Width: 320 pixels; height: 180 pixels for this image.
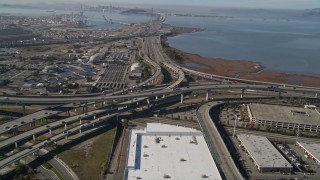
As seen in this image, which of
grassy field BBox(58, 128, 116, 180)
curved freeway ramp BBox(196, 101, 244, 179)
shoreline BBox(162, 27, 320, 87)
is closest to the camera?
curved freeway ramp BBox(196, 101, 244, 179)

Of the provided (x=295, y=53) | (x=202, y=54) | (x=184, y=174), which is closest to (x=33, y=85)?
(x=184, y=174)

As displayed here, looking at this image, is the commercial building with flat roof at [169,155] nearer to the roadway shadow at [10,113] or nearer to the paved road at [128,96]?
the paved road at [128,96]

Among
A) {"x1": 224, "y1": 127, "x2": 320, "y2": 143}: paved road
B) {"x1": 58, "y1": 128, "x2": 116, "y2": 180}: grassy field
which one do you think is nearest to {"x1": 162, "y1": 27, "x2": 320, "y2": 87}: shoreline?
{"x1": 224, "y1": 127, "x2": 320, "y2": 143}: paved road

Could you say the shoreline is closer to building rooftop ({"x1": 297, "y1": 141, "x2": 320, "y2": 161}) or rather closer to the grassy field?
building rooftop ({"x1": 297, "y1": 141, "x2": 320, "y2": 161})

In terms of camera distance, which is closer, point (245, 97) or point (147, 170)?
point (147, 170)

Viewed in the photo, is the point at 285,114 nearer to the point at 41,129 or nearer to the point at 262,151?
the point at 262,151

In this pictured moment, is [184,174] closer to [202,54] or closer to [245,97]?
[245,97]

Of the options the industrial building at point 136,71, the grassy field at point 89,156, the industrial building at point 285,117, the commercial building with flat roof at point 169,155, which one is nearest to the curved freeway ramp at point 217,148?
the commercial building with flat roof at point 169,155
